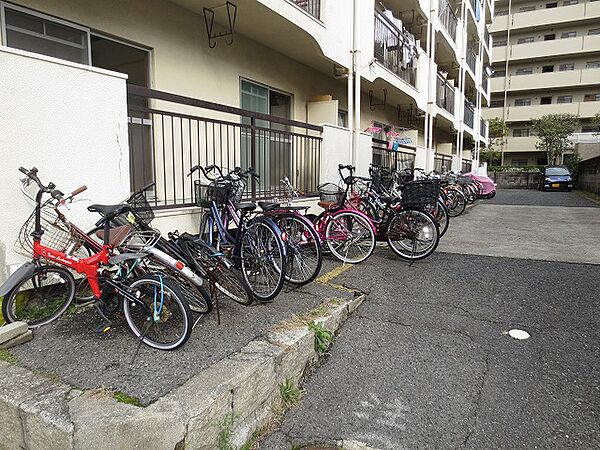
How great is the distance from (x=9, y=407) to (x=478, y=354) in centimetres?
309

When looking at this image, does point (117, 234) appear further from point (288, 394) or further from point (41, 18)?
point (41, 18)

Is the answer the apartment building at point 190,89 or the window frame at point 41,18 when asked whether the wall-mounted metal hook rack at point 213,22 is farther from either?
the window frame at point 41,18

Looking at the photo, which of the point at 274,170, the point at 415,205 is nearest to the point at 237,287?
the point at 415,205

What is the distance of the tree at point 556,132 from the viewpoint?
101 feet

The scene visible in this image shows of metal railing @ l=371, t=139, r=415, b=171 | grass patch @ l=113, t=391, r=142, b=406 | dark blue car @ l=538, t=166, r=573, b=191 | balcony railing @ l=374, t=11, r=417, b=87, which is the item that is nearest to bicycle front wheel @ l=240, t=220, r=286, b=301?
grass patch @ l=113, t=391, r=142, b=406

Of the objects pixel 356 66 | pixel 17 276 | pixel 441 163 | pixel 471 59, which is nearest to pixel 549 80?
pixel 471 59

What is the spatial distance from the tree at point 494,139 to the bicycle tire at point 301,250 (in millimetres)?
34684

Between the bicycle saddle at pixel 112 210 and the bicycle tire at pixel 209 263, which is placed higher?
the bicycle saddle at pixel 112 210

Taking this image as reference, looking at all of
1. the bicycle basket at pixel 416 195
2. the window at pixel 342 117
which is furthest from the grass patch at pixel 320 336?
the window at pixel 342 117

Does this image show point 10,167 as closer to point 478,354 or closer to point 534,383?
point 478,354

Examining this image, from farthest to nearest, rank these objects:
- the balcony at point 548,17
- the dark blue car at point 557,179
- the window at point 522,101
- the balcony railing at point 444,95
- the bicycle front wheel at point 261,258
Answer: the window at point 522,101 → the balcony at point 548,17 → the dark blue car at point 557,179 → the balcony railing at point 444,95 → the bicycle front wheel at point 261,258

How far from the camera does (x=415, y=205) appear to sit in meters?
5.45

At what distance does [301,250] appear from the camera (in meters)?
4.14

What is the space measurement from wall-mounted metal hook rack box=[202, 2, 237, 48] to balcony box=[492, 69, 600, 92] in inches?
1437
